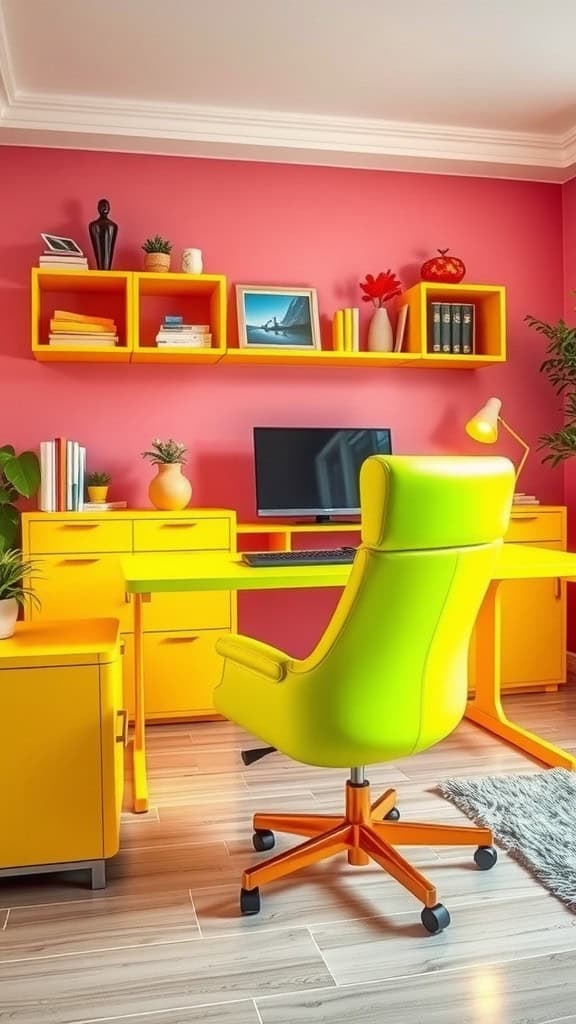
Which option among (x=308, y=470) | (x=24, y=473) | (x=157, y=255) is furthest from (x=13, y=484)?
(x=308, y=470)

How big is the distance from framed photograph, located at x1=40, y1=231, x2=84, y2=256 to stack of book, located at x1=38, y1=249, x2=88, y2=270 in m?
0.02

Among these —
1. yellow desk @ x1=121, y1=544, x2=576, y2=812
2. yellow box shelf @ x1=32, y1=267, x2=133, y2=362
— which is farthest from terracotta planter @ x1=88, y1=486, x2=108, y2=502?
yellow desk @ x1=121, y1=544, x2=576, y2=812

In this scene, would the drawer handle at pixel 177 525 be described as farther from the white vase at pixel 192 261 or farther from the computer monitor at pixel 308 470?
the white vase at pixel 192 261

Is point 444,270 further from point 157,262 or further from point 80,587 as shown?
point 80,587

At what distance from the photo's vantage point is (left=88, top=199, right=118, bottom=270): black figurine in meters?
3.78

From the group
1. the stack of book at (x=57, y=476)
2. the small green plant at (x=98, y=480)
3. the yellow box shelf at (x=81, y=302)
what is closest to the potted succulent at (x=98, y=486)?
the small green plant at (x=98, y=480)

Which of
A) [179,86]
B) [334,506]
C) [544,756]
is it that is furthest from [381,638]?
[179,86]

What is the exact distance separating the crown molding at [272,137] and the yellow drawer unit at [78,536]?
174 cm

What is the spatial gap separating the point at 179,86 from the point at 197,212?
0.58 metres

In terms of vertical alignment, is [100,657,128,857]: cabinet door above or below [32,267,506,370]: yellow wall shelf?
below

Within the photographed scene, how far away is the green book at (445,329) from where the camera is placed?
13.6ft

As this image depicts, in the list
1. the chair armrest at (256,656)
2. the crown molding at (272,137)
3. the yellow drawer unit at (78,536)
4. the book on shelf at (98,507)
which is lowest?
the chair armrest at (256,656)

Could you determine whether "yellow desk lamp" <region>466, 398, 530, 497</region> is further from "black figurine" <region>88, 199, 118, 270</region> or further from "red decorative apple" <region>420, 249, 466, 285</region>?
"black figurine" <region>88, 199, 118, 270</region>

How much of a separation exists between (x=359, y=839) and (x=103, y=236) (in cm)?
278
